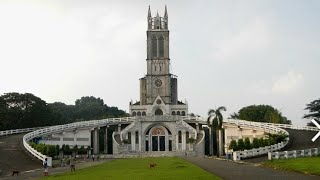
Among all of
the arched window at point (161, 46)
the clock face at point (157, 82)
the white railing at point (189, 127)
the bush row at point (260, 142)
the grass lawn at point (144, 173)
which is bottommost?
the grass lawn at point (144, 173)

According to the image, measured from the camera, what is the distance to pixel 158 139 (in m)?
96.8

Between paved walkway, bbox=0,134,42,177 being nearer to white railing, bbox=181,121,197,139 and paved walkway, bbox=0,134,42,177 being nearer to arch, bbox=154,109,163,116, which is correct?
white railing, bbox=181,121,197,139

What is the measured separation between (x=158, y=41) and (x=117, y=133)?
33002mm

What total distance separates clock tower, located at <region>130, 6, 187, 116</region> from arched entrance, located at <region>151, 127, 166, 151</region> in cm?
1501

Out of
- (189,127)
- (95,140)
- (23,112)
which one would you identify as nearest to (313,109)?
(189,127)

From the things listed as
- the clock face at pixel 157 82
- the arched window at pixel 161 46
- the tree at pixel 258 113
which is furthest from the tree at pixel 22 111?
the tree at pixel 258 113

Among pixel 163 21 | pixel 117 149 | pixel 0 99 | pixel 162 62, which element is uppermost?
pixel 163 21

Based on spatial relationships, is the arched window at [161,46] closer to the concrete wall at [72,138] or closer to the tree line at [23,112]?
the tree line at [23,112]

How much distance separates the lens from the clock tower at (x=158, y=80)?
374ft

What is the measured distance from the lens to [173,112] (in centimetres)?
11425

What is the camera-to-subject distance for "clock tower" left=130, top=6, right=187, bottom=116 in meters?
114

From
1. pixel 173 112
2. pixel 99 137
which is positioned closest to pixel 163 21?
pixel 173 112

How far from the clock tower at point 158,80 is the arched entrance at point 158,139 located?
15.0 m

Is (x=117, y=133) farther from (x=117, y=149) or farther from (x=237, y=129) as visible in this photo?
(x=237, y=129)
